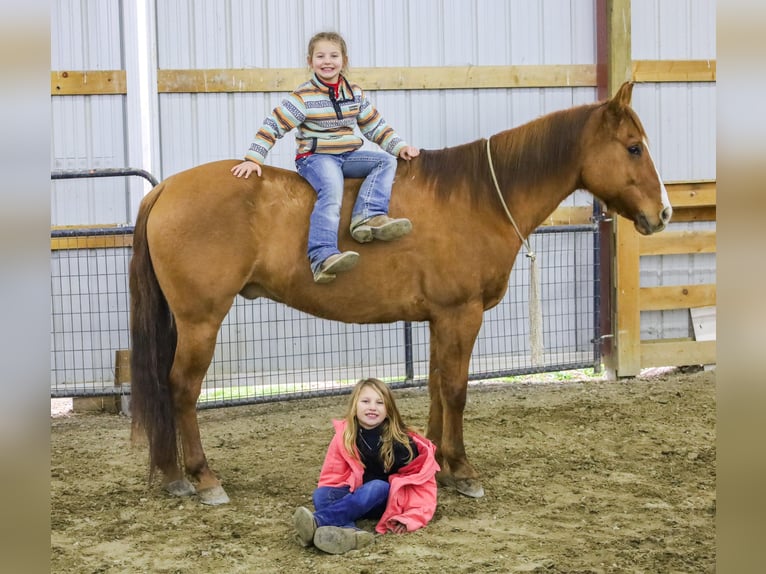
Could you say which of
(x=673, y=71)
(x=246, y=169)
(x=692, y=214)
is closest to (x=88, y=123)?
(x=246, y=169)

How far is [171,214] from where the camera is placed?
134 inches

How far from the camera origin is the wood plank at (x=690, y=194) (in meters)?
6.16

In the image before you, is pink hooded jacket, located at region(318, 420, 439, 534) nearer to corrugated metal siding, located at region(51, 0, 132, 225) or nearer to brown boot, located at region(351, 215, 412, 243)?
brown boot, located at region(351, 215, 412, 243)

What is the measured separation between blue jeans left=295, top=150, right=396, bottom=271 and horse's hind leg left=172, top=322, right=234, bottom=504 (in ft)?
2.01

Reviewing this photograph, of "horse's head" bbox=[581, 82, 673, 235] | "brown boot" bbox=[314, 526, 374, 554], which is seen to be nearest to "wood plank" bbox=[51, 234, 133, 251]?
"brown boot" bbox=[314, 526, 374, 554]

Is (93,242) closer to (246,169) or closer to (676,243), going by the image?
(246,169)

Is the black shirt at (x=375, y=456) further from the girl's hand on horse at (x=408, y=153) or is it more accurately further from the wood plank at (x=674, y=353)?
the wood plank at (x=674, y=353)

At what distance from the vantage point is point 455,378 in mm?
3607

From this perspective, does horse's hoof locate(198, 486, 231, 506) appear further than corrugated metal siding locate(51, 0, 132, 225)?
No

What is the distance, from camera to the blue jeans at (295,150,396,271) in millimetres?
3410

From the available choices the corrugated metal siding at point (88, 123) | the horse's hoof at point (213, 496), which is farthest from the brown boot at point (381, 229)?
the corrugated metal siding at point (88, 123)

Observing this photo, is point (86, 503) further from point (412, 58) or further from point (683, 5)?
point (683, 5)

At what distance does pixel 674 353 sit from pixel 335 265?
4050mm
